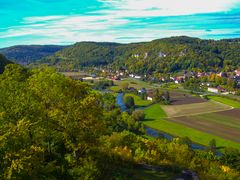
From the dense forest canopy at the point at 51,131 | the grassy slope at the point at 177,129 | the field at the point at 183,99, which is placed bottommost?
the grassy slope at the point at 177,129

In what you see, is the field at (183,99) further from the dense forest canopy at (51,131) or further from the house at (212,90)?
the dense forest canopy at (51,131)

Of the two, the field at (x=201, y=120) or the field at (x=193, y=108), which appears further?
the field at (x=193, y=108)

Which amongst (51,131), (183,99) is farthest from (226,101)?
(51,131)

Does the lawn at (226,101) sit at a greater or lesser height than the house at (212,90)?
lesser

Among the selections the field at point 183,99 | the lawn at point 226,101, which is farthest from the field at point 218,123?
the field at point 183,99

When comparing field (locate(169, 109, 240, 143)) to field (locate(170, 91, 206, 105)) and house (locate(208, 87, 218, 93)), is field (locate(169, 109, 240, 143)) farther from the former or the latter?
house (locate(208, 87, 218, 93))

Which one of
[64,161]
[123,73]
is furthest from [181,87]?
[64,161]

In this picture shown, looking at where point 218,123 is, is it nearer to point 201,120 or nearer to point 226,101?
point 201,120

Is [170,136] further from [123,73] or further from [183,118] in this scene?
[123,73]
